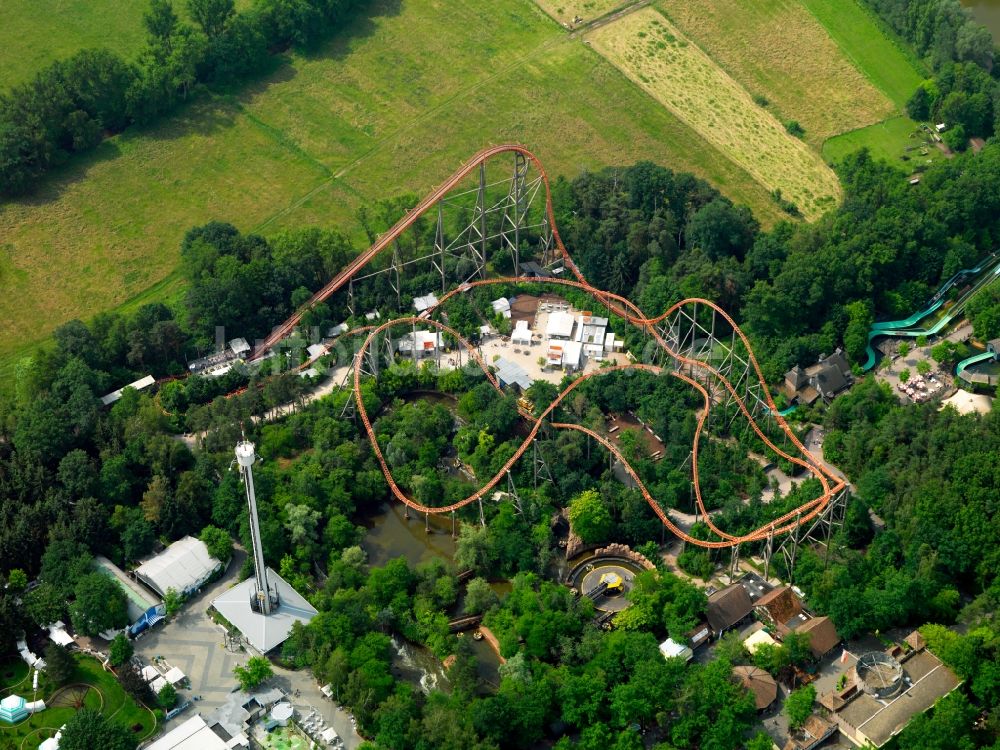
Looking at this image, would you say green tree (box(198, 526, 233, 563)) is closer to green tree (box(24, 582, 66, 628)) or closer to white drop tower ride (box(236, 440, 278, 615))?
white drop tower ride (box(236, 440, 278, 615))

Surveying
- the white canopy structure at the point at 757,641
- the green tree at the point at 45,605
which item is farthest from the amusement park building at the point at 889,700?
the green tree at the point at 45,605

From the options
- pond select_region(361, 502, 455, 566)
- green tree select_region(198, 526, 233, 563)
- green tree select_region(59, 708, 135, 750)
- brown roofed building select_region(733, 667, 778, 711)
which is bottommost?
pond select_region(361, 502, 455, 566)

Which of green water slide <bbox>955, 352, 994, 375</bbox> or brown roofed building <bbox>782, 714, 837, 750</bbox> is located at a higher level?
green water slide <bbox>955, 352, 994, 375</bbox>

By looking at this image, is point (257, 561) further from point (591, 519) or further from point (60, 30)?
point (60, 30)

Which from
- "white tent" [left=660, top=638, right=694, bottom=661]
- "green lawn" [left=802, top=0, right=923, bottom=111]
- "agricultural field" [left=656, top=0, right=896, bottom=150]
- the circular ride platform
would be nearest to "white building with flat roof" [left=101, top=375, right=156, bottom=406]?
the circular ride platform

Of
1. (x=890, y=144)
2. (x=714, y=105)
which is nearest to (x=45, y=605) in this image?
(x=714, y=105)

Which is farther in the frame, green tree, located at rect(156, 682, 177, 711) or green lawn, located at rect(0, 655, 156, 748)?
green tree, located at rect(156, 682, 177, 711)

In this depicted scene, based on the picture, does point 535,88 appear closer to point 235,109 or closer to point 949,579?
point 235,109
